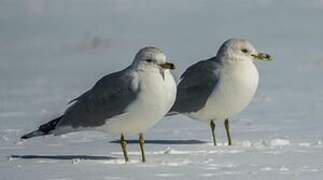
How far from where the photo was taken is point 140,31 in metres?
22.5

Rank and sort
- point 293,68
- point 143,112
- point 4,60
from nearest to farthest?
point 143,112, point 293,68, point 4,60

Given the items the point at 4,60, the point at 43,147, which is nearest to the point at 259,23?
the point at 4,60

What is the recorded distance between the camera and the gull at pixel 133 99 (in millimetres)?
9164

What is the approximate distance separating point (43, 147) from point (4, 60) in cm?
1029

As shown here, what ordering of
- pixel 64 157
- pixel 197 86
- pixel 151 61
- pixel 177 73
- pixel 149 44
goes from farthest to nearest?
pixel 149 44 → pixel 177 73 → pixel 197 86 → pixel 64 157 → pixel 151 61

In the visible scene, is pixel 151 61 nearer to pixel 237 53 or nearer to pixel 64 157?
pixel 64 157

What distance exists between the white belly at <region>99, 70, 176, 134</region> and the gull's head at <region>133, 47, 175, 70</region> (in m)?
0.08

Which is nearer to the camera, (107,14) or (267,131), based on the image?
(267,131)

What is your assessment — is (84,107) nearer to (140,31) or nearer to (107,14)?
(140,31)

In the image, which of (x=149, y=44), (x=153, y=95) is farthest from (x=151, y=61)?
(x=149, y=44)

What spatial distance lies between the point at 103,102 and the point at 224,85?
5.26 ft

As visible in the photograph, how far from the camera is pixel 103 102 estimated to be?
9.48 meters

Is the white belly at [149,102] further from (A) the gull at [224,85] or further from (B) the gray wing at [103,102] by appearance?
(A) the gull at [224,85]

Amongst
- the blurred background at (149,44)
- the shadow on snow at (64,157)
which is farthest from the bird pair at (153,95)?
the blurred background at (149,44)
